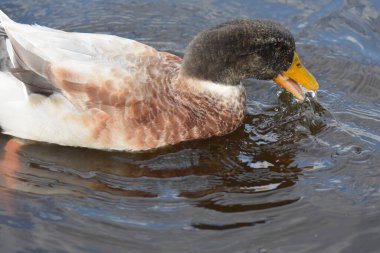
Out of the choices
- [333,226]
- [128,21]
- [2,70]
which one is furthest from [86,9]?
[333,226]

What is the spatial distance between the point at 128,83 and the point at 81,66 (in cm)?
39

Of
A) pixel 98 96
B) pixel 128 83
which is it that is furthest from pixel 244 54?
pixel 98 96

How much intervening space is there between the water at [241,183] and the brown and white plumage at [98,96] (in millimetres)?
193

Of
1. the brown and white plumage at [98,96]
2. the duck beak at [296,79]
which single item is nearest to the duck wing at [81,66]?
the brown and white plumage at [98,96]

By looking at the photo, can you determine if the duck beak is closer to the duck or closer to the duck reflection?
the duck

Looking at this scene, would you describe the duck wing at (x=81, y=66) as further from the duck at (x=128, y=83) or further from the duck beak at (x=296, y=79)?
the duck beak at (x=296, y=79)

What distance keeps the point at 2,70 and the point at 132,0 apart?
8.42 ft

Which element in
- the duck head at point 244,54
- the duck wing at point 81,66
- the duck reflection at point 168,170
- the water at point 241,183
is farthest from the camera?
the duck head at point 244,54

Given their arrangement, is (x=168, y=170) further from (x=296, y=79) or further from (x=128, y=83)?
(x=296, y=79)

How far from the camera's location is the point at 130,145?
6.05 m

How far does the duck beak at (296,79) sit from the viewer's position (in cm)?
643

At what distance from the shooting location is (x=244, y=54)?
6211mm

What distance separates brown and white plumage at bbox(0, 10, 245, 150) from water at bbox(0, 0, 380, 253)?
0.19 meters

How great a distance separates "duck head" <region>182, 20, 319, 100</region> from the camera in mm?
6121
